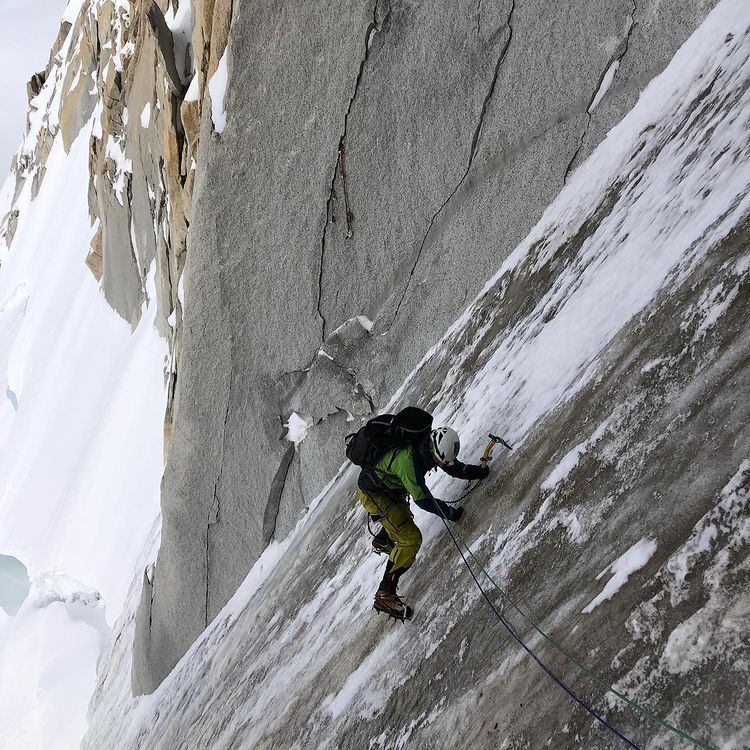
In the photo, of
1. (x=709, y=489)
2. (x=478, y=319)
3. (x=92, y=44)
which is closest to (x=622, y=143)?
(x=478, y=319)

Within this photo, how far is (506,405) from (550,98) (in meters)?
2.89

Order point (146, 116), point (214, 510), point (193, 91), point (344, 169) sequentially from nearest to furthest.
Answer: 1. point (344, 169)
2. point (214, 510)
3. point (193, 91)
4. point (146, 116)

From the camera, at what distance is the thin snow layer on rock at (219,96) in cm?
756

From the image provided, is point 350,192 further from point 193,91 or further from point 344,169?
point 193,91

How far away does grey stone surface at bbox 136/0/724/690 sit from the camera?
19.0ft

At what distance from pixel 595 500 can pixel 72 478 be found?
20.0 meters

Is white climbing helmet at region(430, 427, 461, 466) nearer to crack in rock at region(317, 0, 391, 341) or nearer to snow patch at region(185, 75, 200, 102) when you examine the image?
crack in rock at region(317, 0, 391, 341)

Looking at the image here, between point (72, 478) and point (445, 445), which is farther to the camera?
point (72, 478)

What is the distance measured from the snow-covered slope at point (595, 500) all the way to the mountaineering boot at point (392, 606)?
0.23 feet

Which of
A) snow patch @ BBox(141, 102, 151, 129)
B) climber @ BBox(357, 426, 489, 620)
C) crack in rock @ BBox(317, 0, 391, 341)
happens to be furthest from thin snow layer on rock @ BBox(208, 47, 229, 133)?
snow patch @ BBox(141, 102, 151, 129)

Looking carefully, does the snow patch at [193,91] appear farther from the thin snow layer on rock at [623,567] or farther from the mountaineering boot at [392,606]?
the thin snow layer on rock at [623,567]

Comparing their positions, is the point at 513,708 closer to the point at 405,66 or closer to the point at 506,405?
the point at 506,405

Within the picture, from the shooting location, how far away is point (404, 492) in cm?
456

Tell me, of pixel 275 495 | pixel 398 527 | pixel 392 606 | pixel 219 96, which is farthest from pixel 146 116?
pixel 392 606
